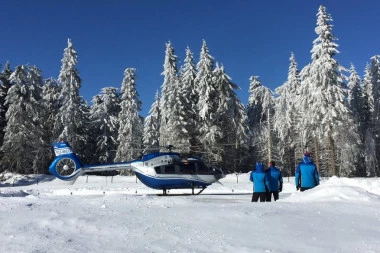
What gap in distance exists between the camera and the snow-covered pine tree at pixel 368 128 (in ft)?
125

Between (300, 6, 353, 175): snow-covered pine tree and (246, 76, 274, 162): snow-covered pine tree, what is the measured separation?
11.3m

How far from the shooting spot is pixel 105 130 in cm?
4534

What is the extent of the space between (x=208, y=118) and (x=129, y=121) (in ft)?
31.7

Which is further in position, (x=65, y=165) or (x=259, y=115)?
(x=259, y=115)

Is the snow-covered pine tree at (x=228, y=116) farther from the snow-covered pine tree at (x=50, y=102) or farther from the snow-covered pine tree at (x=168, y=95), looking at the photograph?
the snow-covered pine tree at (x=50, y=102)

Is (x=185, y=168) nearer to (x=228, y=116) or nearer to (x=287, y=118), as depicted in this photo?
(x=228, y=116)

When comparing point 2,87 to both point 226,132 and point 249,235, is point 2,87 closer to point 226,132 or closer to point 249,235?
point 226,132

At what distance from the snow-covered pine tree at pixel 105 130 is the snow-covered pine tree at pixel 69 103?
122 inches

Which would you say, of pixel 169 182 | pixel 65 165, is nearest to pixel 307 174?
pixel 169 182

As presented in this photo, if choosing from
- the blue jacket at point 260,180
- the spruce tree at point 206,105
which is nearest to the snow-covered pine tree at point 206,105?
the spruce tree at point 206,105

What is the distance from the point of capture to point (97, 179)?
34.3 meters

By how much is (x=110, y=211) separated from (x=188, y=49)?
1385 inches

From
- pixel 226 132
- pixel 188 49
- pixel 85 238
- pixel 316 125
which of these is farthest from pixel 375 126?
pixel 85 238

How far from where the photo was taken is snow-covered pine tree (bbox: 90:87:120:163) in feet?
146
